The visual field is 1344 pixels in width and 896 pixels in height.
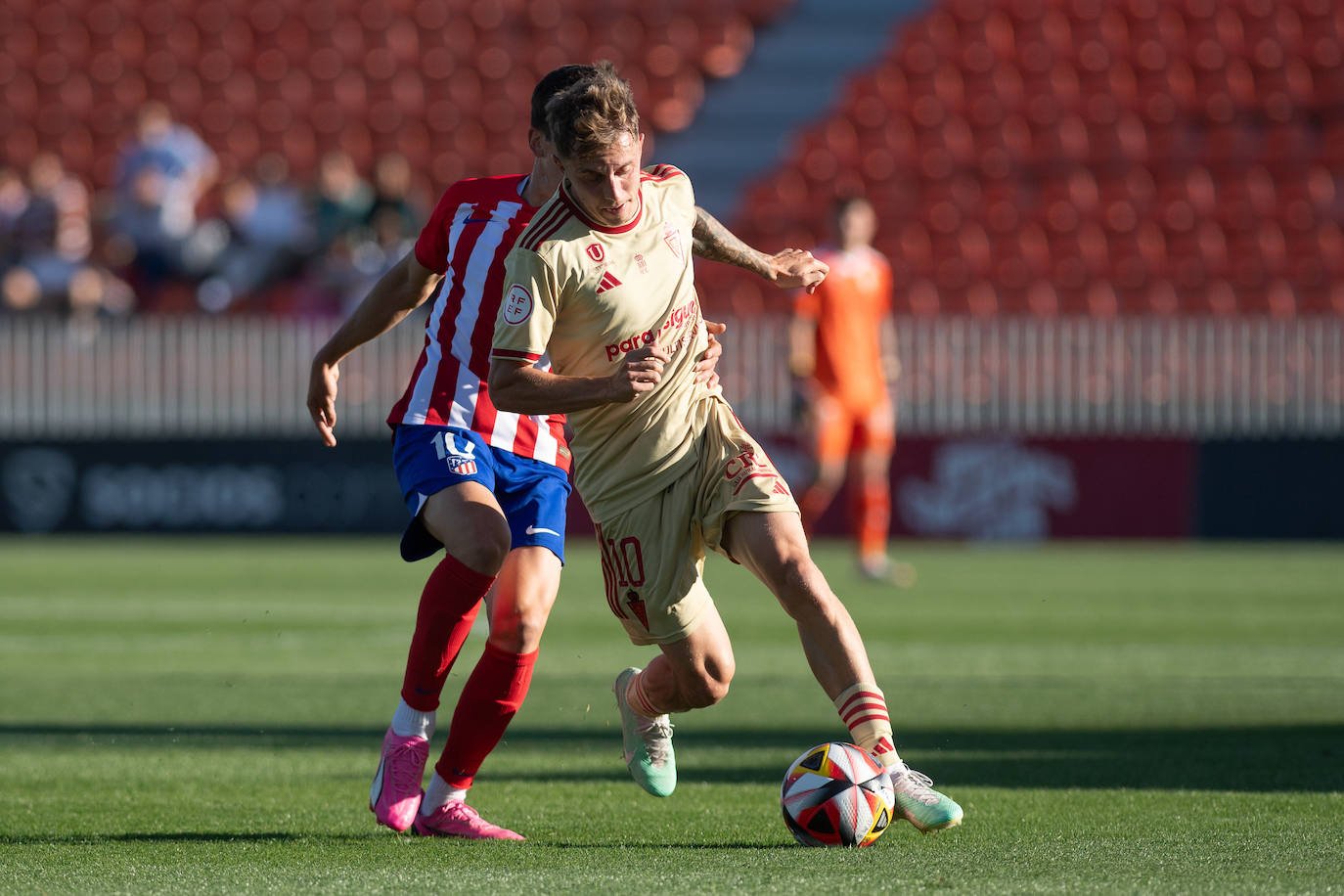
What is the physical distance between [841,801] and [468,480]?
50.3 inches

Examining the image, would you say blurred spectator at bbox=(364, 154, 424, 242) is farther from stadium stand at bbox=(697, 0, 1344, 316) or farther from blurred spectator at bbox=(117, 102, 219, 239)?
stadium stand at bbox=(697, 0, 1344, 316)

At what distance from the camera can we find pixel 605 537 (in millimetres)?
4918

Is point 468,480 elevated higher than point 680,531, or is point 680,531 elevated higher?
point 468,480

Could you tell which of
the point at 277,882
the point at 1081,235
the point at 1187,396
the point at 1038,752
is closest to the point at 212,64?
the point at 1081,235

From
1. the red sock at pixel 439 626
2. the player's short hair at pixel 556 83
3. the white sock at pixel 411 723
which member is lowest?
the white sock at pixel 411 723

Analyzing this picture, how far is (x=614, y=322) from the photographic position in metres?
4.79

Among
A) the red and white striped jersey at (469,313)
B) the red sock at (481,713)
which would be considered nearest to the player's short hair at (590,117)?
the red and white striped jersey at (469,313)

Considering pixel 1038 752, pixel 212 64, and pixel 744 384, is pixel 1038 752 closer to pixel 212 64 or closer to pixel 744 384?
pixel 744 384

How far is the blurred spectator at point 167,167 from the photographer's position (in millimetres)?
19125

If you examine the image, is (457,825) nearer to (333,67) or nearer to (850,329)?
(850,329)

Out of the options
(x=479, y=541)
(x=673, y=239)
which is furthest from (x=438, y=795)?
(x=673, y=239)

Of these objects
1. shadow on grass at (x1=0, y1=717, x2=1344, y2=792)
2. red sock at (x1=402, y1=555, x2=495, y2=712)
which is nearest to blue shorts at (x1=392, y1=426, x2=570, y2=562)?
red sock at (x1=402, y1=555, x2=495, y2=712)

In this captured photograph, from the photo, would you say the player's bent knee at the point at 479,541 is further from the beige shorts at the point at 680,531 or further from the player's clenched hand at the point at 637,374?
the player's clenched hand at the point at 637,374

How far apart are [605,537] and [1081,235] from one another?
602 inches
